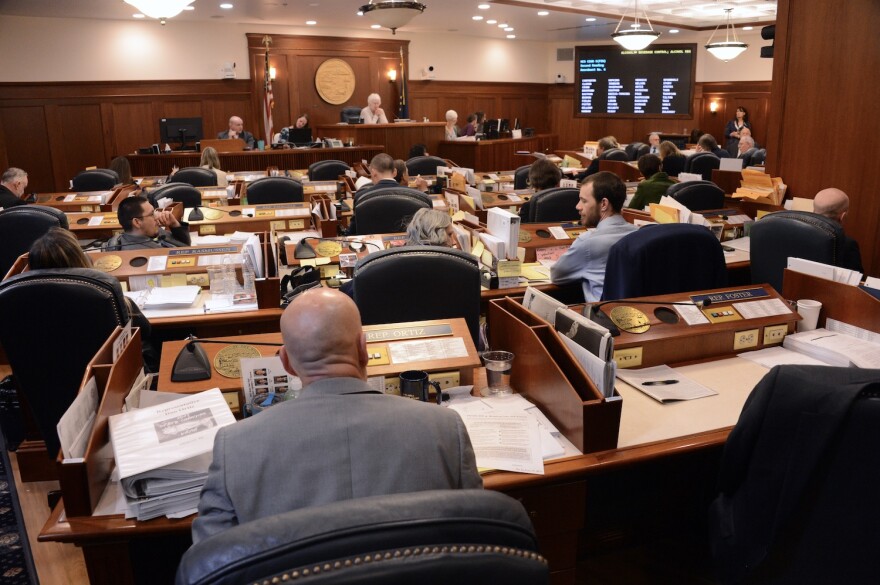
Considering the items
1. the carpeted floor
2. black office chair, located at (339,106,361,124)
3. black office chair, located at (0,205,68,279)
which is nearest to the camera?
the carpeted floor

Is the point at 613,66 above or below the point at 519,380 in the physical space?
above

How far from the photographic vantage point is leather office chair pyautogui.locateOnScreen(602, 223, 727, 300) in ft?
10.4

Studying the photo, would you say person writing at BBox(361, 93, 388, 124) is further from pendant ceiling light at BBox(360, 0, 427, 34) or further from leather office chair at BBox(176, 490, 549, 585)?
leather office chair at BBox(176, 490, 549, 585)

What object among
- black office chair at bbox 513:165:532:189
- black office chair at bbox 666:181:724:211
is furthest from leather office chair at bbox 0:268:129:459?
black office chair at bbox 513:165:532:189

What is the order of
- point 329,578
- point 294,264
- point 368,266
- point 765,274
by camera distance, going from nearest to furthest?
point 329,578 → point 368,266 → point 765,274 → point 294,264

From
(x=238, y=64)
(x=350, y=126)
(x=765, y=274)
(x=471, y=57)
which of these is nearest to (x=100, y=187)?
(x=350, y=126)

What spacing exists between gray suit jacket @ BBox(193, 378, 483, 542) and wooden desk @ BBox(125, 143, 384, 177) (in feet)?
29.3

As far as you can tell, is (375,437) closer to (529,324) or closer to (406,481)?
(406,481)

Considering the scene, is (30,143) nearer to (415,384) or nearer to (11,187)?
(11,187)

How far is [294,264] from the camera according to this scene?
4.08 metres

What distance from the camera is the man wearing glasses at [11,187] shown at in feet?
20.6

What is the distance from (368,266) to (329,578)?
216cm

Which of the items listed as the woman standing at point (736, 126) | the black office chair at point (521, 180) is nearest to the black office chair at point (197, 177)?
the black office chair at point (521, 180)

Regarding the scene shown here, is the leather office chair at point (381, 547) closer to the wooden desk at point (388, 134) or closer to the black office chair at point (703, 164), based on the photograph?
the black office chair at point (703, 164)
